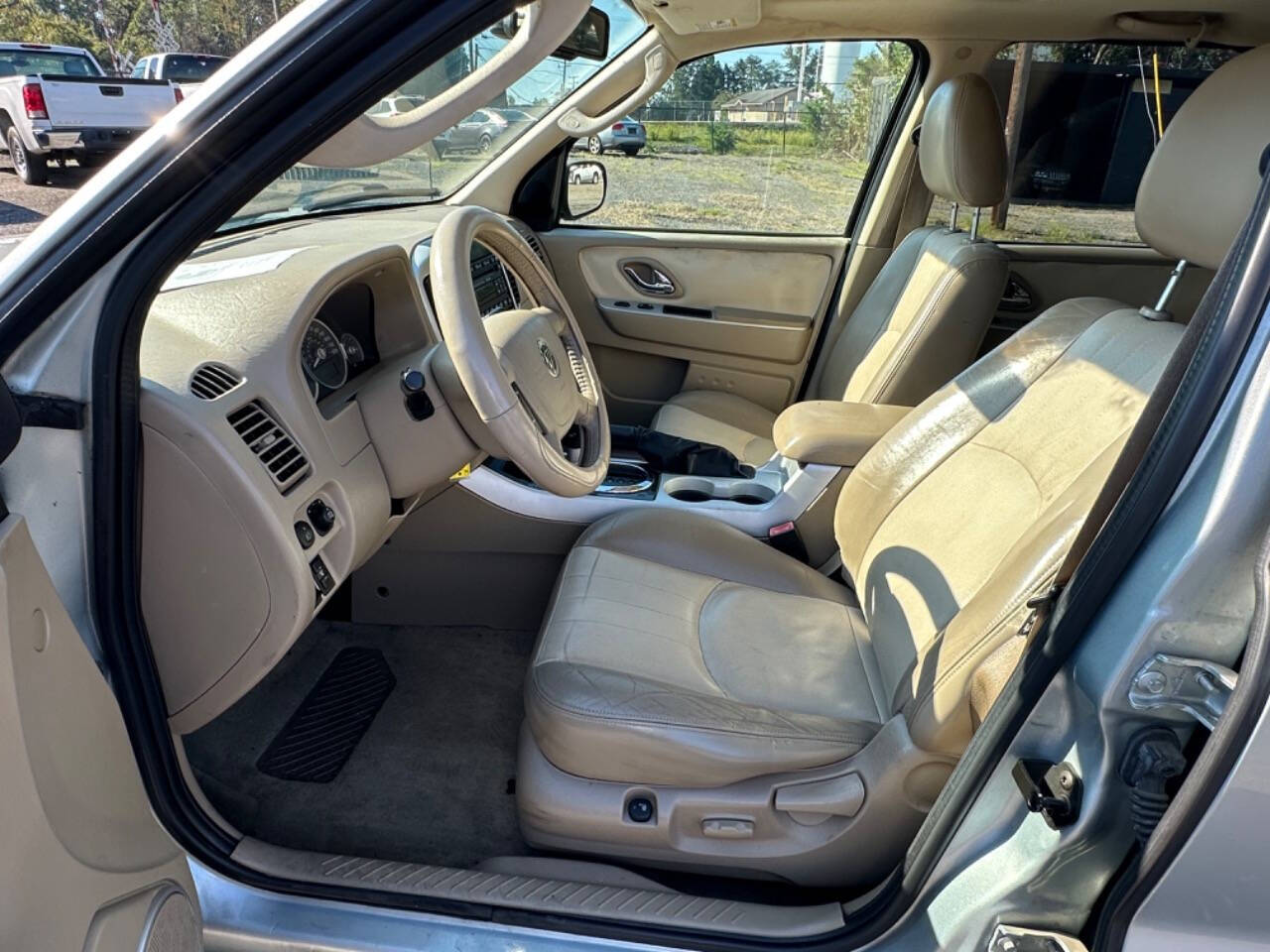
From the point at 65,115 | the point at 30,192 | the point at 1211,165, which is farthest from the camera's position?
the point at 65,115

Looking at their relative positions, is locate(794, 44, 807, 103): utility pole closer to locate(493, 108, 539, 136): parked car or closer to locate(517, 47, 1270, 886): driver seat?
locate(493, 108, 539, 136): parked car

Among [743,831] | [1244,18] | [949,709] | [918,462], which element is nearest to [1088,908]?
[949,709]

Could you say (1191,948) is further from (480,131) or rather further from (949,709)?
(480,131)

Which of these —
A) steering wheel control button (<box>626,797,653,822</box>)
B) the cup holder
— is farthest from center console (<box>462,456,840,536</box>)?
steering wheel control button (<box>626,797,653,822</box>)

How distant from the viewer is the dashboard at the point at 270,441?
1094 mm

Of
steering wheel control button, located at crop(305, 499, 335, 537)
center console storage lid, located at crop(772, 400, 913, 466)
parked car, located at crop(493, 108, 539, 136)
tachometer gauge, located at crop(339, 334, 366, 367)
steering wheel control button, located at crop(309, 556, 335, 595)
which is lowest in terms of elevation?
center console storage lid, located at crop(772, 400, 913, 466)

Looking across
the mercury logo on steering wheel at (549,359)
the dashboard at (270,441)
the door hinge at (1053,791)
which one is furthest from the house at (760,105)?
the door hinge at (1053,791)

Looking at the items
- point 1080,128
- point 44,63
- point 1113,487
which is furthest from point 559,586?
point 44,63

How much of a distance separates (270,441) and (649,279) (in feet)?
6.95

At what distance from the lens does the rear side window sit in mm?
2625

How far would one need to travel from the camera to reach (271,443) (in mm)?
1181

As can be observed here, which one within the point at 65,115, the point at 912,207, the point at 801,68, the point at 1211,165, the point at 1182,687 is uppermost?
the point at 1211,165

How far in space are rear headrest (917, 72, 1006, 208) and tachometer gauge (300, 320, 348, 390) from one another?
1546 millimetres

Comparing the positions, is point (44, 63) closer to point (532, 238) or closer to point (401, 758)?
point (532, 238)
